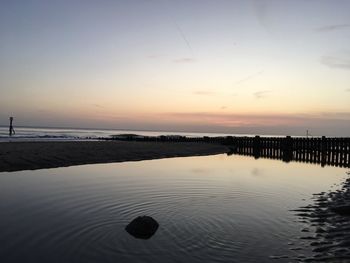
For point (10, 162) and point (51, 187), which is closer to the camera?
point (51, 187)

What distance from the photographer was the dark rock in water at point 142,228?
823 centimetres

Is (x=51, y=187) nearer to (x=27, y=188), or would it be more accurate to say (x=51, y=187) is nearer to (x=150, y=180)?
(x=27, y=188)

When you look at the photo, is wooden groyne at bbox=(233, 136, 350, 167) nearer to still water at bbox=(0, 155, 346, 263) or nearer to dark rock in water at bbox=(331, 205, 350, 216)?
still water at bbox=(0, 155, 346, 263)

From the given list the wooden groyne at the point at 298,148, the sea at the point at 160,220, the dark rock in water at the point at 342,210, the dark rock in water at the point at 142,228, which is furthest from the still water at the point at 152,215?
the wooden groyne at the point at 298,148

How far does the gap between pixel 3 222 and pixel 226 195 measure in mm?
7714

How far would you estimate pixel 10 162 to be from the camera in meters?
19.8

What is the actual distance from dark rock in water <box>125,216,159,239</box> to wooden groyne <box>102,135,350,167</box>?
2443 cm

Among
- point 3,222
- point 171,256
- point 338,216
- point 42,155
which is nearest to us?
point 171,256

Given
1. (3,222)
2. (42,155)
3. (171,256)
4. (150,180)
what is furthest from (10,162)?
(171,256)

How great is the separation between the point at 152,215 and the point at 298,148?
33.2 metres

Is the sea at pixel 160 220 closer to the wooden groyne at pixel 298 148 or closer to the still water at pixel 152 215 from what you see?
the still water at pixel 152 215

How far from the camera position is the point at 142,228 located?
27.3ft

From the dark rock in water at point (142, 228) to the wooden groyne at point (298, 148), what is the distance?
24.4m

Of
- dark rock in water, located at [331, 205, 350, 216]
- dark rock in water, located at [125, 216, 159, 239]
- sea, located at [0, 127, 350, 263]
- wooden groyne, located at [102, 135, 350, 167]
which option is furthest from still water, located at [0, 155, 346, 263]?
wooden groyne, located at [102, 135, 350, 167]
